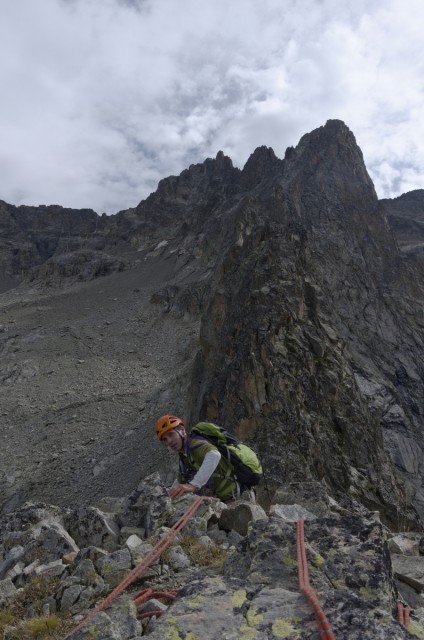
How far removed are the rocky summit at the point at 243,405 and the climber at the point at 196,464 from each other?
1.52ft

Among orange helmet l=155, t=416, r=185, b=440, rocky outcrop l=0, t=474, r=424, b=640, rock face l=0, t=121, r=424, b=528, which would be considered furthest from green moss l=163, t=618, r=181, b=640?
rock face l=0, t=121, r=424, b=528

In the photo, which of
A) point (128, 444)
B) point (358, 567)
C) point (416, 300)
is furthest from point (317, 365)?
point (416, 300)

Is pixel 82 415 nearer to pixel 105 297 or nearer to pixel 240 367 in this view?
pixel 240 367

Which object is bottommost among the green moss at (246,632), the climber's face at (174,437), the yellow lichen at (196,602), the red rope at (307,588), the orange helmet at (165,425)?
the green moss at (246,632)

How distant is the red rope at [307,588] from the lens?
2844mm

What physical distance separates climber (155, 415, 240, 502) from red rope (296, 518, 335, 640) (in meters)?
2.48

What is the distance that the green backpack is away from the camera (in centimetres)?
729

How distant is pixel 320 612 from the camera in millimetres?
2979

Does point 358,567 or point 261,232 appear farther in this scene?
point 261,232

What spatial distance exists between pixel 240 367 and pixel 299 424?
4142mm

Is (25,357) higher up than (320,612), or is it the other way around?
(25,357)

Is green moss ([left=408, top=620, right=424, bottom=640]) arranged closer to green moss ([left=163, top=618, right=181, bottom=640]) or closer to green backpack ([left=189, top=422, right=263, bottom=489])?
green moss ([left=163, top=618, right=181, bottom=640])

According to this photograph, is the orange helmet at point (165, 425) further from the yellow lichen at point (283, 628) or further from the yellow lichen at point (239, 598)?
the yellow lichen at point (283, 628)

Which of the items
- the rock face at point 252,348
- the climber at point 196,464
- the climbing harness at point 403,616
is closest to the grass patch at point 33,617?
the climber at point 196,464
